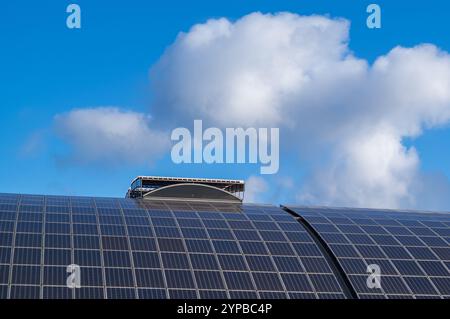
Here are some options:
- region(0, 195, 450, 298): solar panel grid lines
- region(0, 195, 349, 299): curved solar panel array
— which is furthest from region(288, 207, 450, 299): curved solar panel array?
region(0, 195, 349, 299): curved solar panel array

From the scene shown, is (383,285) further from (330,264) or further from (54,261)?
(54,261)

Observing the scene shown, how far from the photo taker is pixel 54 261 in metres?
47.4

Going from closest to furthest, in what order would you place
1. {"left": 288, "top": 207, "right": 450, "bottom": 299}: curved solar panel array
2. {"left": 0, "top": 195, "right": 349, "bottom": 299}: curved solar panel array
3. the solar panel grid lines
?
1. {"left": 0, "top": 195, "right": 349, "bottom": 299}: curved solar panel array
2. the solar panel grid lines
3. {"left": 288, "top": 207, "right": 450, "bottom": 299}: curved solar panel array

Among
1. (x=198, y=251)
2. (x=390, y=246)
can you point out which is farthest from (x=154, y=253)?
(x=390, y=246)

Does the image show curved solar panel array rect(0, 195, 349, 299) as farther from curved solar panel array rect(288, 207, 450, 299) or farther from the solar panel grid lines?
curved solar panel array rect(288, 207, 450, 299)

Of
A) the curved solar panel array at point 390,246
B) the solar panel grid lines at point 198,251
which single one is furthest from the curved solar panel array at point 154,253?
the curved solar panel array at point 390,246

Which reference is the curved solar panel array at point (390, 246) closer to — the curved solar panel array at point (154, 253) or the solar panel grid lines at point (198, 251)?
the solar panel grid lines at point (198, 251)

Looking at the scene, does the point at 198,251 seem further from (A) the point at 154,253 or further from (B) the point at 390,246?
(B) the point at 390,246

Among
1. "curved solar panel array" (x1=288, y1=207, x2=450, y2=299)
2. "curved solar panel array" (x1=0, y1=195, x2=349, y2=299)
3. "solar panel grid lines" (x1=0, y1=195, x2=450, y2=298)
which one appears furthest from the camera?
"curved solar panel array" (x1=288, y1=207, x2=450, y2=299)

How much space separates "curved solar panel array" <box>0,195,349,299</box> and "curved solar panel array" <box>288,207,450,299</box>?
5.76ft

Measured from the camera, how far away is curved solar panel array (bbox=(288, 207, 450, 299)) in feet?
165

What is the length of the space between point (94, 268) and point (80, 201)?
15.2 meters

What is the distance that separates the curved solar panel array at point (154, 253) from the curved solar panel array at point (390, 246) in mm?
1754
